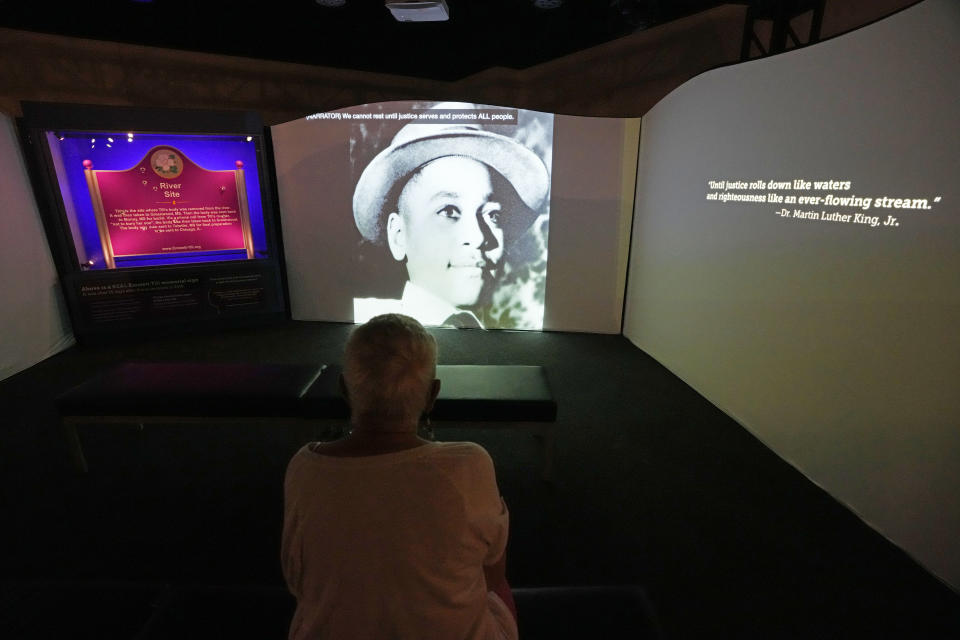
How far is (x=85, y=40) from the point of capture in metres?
5.19

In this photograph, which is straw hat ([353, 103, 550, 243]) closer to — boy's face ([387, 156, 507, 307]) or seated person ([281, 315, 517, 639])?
boy's face ([387, 156, 507, 307])

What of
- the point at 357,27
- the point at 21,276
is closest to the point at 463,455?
the point at 21,276

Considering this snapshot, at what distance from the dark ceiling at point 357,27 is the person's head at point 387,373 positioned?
427cm

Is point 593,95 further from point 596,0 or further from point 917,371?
point 917,371

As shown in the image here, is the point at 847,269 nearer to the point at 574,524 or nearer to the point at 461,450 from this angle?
the point at 574,524

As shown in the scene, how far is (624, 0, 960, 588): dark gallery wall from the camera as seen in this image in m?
1.79

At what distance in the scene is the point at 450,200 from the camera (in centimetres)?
448

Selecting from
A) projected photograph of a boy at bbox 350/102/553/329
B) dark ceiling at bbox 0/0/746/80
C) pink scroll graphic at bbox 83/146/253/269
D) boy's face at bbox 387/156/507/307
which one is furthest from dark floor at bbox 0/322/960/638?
dark ceiling at bbox 0/0/746/80

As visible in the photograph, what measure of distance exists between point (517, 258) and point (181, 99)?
453 cm

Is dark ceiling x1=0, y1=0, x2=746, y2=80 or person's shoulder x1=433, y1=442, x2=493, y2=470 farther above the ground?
dark ceiling x1=0, y1=0, x2=746, y2=80

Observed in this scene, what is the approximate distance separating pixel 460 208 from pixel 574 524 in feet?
10.2

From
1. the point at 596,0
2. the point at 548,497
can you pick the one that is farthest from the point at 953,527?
the point at 596,0

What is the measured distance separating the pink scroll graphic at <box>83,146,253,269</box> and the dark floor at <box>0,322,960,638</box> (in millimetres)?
1602

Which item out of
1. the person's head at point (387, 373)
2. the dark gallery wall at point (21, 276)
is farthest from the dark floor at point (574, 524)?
the person's head at point (387, 373)
